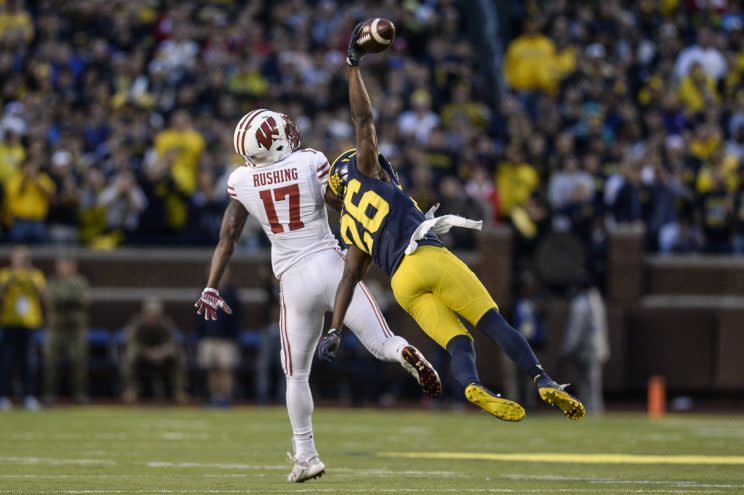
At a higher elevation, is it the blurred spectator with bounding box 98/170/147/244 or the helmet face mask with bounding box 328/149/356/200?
the helmet face mask with bounding box 328/149/356/200

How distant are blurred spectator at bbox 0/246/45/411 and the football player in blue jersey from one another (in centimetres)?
1030

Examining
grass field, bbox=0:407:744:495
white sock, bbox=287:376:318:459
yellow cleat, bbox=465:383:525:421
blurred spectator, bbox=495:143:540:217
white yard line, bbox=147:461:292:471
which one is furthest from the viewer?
blurred spectator, bbox=495:143:540:217

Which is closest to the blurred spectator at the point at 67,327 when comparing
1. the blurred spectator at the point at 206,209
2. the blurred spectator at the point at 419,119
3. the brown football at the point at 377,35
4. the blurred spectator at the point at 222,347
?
the blurred spectator at the point at 222,347

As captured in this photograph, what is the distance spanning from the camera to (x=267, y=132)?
8961 mm

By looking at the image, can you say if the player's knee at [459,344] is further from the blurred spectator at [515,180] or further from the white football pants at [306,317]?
the blurred spectator at [515,180]

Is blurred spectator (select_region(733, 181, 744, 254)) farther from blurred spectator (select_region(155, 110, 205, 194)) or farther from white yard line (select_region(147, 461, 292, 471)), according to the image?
white yard line (select_region(147, 461, 292, 471))

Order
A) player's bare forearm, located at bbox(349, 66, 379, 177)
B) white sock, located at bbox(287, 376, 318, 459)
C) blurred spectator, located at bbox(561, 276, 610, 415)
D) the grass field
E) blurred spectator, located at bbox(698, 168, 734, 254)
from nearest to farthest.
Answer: player's bare forearm, located at bbox(349, 66, 379, 177) → the grass field → white sock, located at bbox(287, 376, 318, 459) → blurred spectator, located at bbox(561, 276, 610, 415) → blurred spectator, located at bbox(698, 168, 734, 254)

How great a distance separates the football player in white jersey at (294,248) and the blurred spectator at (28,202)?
1004 cm

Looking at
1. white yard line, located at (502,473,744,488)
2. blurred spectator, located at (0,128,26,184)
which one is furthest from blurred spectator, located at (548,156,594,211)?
white yard line, located at (502,473,744,488)

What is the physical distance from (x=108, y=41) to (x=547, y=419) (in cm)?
867

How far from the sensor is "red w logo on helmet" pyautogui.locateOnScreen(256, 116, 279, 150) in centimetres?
893

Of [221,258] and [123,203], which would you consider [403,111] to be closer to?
[123,203]

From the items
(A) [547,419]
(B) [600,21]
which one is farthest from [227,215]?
(B) [600,21]

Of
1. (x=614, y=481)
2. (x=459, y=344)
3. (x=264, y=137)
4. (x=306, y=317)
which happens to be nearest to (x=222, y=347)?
(x=306, y=317)
